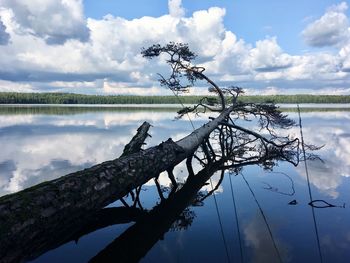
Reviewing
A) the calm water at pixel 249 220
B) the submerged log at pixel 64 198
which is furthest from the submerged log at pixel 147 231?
the submerged log at pixel 64 198

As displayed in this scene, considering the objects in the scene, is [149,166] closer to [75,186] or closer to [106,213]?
[106,213]

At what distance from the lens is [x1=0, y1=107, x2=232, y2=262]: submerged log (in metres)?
3.30

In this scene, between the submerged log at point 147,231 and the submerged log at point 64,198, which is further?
the submerged log at point 147,231

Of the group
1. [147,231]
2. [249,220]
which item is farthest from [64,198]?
[249,220]

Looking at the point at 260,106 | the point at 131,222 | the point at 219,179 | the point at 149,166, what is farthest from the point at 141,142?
the point at 260,106

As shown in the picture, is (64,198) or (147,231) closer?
(64,198)

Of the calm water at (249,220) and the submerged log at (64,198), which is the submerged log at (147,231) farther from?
the submerged log at (64,198)

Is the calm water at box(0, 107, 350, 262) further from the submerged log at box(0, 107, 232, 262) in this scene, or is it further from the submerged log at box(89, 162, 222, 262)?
the submerged log at box(0, 107, 232, 262)

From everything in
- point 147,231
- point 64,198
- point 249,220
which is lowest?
point 249,220

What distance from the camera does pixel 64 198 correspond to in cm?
405

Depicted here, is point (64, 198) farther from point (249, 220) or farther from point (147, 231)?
point (249, 220)

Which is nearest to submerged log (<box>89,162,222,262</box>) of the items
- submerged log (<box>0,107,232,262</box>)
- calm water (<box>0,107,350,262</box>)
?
calm water (<box>0,107,350,262</box>)

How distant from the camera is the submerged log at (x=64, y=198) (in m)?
3.30

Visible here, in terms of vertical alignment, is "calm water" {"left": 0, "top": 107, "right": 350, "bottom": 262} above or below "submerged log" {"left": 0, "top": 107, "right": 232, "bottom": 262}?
below
